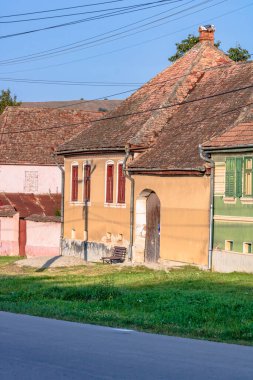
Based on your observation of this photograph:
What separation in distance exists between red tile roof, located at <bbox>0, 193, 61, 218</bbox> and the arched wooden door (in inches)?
646

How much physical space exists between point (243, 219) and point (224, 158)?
7.27 ft

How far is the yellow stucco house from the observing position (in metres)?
31.5

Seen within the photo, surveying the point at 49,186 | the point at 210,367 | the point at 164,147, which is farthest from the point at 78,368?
the point at 49,186

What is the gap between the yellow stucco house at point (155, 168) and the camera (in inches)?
1238

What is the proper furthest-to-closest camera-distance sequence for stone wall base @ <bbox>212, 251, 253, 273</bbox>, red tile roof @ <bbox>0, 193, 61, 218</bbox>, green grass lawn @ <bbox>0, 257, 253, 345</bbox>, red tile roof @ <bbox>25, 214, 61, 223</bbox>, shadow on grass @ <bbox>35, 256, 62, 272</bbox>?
1. red tile roof @ <bbox>0, 193, 61, 218</bbox>
2. red tile roof @ <bbox>25, 214, 61, 223</bbox>
3. shadow on grass @ <bbox>35, 256, 62, 272</bbox>
4. stone wall base @ <bbox>212, 251, 253, 273</bbox>
5. green grass lawn @ <bbox>0, 257, 253, 345</bbox>

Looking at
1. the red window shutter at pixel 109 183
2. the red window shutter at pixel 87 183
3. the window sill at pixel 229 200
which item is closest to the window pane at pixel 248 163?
the window sill at pixel 229 200

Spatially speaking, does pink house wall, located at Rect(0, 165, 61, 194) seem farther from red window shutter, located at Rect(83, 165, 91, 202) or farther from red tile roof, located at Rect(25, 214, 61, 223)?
red window shutter, located at Rect(83, 165, 91, 202)

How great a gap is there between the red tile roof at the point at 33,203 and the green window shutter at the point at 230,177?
75.7 ft

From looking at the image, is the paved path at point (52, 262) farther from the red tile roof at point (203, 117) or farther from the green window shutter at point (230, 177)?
the green window shutter at point (230, 177)

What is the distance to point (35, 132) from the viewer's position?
5772cm

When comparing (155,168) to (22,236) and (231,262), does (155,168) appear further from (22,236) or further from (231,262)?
(22,236)

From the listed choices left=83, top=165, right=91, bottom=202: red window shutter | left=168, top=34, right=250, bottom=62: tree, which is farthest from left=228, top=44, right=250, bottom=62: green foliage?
left=83, top=165, right=91, bottom=202: red window shutter

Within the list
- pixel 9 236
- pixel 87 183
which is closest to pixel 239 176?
pixel 87 183

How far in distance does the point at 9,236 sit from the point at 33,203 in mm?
6697
